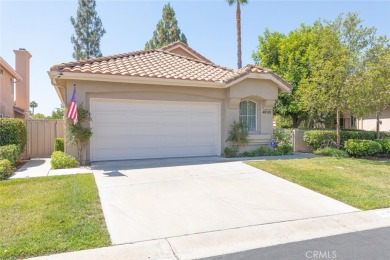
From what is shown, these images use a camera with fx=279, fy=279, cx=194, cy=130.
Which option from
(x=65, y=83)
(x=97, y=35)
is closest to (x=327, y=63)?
(x=65, y=83)

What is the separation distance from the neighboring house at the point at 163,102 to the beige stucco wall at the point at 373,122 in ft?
45.5

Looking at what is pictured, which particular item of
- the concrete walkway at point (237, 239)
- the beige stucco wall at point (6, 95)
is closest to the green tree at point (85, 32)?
the beige stucco wall at point (6, 95)

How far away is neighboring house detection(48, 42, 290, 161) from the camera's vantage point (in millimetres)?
10438

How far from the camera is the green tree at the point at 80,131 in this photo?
384 inches

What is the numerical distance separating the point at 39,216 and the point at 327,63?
41.2 feet

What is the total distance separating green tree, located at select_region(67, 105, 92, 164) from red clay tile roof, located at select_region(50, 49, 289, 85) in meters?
1.50

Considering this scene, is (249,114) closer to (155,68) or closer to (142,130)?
(155,68)

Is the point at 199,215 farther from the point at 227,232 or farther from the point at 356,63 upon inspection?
the point at 356,63

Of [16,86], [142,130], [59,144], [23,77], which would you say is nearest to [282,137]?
[142,130]

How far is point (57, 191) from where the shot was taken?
21.6 ft

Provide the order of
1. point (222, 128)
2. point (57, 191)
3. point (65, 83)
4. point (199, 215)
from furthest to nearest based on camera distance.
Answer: point (222, 128), point (65, 83), point (57, 191), point (199, 215)

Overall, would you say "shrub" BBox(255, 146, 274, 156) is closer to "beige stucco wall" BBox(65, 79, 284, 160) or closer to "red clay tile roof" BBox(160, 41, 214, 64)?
"beige stucco wall" BBox(65, 79, 284, 160)

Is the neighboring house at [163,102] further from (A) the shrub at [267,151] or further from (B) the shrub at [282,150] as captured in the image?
(B) the shrub at [282,150]

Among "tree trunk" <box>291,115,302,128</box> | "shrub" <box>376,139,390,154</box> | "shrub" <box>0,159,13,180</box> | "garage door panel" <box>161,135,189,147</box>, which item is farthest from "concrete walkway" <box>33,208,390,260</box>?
"tree trunk" <box>291,115,302,128</box>
